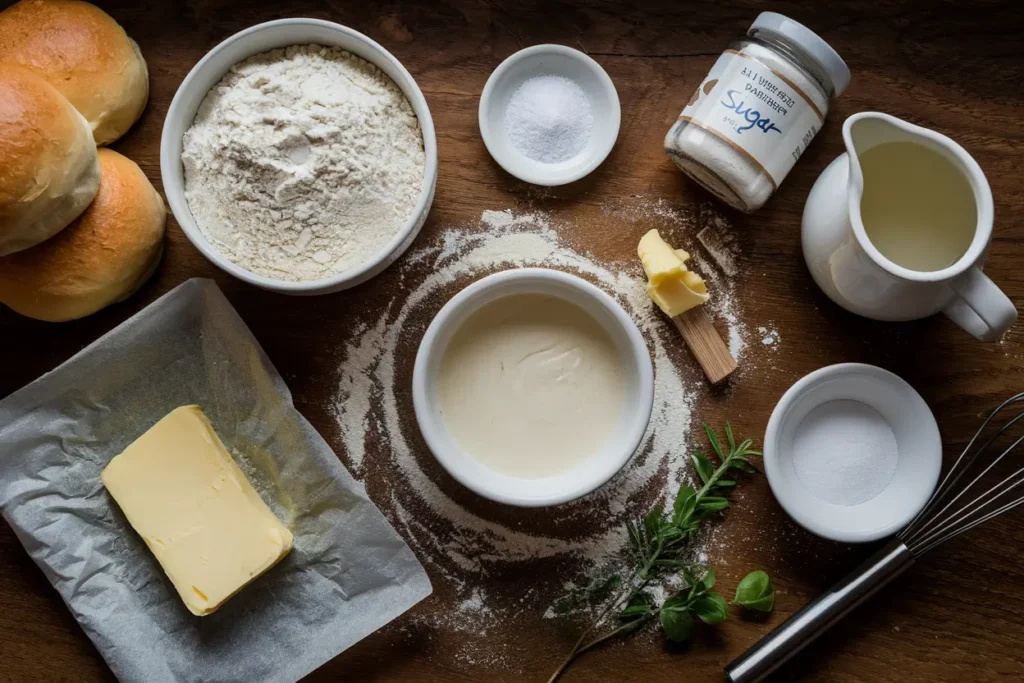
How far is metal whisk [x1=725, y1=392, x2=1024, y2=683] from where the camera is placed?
0.91 metres

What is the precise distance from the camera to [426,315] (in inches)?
38.4

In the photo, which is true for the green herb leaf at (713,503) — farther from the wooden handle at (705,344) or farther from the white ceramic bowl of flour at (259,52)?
the white ceramic bowl of flour at (259,52)

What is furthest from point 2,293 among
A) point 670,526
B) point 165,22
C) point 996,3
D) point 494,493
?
point 996,3

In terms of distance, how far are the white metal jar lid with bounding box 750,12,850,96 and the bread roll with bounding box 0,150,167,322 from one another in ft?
2.55

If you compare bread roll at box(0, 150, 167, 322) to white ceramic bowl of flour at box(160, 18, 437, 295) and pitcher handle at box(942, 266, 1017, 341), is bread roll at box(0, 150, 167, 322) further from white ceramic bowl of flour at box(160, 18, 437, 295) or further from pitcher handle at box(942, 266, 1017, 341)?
pitcher handle at box(942, 266, 1017, 341)

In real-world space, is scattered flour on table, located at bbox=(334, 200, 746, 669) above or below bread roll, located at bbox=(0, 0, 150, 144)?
below

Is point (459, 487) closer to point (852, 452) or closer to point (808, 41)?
point (852, 452)

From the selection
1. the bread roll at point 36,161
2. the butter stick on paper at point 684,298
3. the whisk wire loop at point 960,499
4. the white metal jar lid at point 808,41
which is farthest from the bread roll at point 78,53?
the whisk wire loop at point 960,499

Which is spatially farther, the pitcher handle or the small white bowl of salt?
the small white bowl of salt

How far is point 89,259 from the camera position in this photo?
864 millimetres

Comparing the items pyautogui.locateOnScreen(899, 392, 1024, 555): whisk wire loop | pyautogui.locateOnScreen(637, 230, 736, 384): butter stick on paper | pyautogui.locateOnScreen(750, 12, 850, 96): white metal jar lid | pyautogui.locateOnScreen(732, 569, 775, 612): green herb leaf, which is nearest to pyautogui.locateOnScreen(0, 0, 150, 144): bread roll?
pyautogui.locateOnScreen(637, 230, 736, 384): butter stick on paper

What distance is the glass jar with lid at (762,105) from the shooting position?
2.83ft

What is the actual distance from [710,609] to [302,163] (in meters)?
0.72

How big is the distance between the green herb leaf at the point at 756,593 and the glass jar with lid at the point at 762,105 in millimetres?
469
